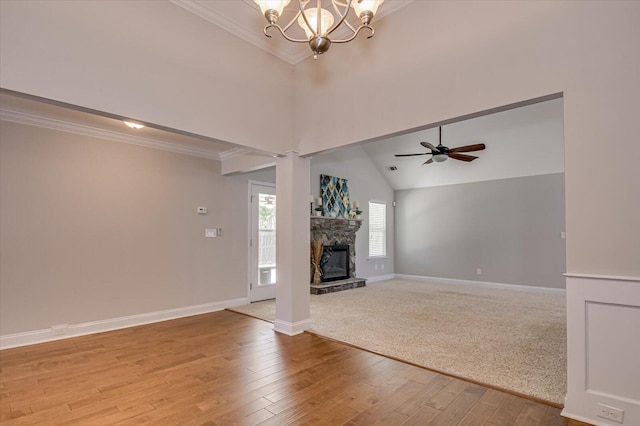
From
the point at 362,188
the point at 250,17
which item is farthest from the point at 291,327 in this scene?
the point at 362,188

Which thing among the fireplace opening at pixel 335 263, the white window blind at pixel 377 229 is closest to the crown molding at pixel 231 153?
the fireplace opening at pixel 335 263

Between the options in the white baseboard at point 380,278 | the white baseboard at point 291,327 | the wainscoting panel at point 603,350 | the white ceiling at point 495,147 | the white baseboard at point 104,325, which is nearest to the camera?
the wainscoting panel at point 603,350

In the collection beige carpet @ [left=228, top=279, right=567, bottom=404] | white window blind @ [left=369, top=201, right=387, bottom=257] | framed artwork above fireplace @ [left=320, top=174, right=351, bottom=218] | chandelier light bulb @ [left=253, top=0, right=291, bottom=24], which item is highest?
chandelier light bulb @ [left=253, top=0, right=291, bottom=24]

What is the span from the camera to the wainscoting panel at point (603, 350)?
1992mm

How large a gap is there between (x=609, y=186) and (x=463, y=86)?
126 centimetres

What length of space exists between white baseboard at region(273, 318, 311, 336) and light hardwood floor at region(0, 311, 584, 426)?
22 cm

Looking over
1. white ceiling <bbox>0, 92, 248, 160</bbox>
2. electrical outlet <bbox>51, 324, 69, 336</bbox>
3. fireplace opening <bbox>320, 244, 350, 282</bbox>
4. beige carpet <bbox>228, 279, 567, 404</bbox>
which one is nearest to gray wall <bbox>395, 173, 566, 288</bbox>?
beige carpet <bbox>228, 279, 567, 404</bbox>

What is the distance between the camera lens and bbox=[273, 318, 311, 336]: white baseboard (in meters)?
4.01

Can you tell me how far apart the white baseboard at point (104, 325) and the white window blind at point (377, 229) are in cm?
422

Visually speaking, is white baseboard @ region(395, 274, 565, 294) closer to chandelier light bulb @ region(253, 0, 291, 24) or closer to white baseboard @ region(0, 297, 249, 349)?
white baseboard @ region(0, 297, 249, 349)

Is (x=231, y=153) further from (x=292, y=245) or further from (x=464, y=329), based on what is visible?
(x=464, y=329)

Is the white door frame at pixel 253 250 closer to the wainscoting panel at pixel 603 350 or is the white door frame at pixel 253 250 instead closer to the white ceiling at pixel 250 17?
the white ceiling at pixel 250 17

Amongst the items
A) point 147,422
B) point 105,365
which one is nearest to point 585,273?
point 147,422

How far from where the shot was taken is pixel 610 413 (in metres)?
2.03
